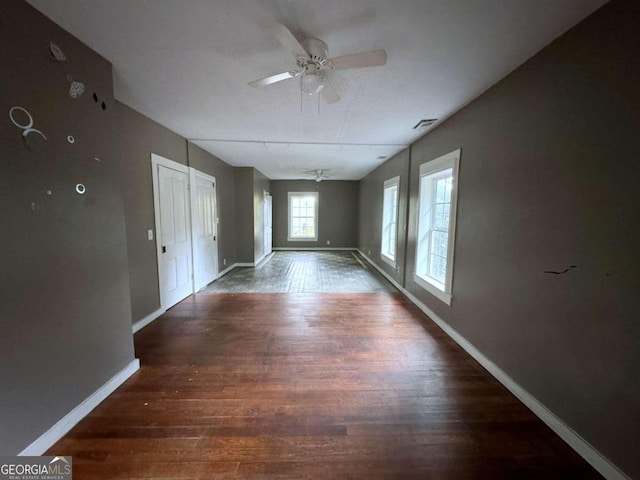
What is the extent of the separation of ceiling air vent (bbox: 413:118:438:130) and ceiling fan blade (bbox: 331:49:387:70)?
1.67 metres

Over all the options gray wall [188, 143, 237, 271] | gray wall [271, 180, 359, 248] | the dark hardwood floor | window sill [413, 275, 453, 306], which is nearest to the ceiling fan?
the dark hardwood floor

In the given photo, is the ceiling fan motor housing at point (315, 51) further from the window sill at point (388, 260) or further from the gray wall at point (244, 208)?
the gray wall at point (244, 208)

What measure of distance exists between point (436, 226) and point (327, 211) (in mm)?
5460

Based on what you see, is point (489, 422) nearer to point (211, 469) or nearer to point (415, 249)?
point (211, 469)

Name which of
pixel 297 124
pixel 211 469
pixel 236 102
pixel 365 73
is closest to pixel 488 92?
pixel 365 73

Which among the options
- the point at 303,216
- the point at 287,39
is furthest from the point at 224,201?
the point at 287,39

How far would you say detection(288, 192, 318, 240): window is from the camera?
866cm

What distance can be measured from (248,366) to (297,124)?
2813 mm

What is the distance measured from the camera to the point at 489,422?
1.65 metres

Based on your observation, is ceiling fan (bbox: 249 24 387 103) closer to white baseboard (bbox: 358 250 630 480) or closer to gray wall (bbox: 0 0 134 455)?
gray wall (bbox: 0 0 134 455)

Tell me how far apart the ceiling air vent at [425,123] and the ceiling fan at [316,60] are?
1.63 m

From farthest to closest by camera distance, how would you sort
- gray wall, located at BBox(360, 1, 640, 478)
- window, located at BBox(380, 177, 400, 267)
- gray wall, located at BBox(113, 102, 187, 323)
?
window, located at BBox(380, 177, 400, 267)
gray wall, located at BBox(113, 102, 187, 323)
gray wall, located at BBox(360, 1, 640, 478)

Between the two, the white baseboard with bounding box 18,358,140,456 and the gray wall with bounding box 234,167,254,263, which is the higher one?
the gray wall with bounding box 234,167,254,263

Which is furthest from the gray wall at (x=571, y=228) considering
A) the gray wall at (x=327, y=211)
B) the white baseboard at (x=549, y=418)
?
the gray wall at (x=327, y=211)
